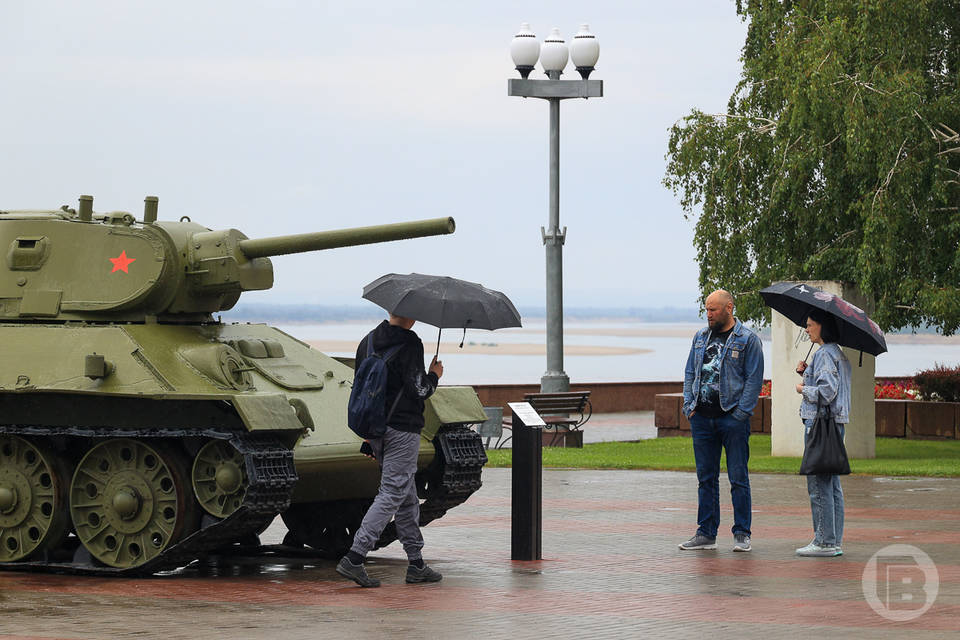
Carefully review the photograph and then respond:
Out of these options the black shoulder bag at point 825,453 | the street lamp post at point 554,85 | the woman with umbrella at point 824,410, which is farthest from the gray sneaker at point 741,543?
the street lamp post at point 554,85

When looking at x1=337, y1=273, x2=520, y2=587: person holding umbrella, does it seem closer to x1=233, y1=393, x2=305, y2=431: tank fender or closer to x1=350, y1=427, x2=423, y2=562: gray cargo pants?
x1=350, y1=427, x2=423, y2=562: gray cargo pants

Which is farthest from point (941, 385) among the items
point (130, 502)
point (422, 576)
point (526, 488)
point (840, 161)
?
point (130, 502)

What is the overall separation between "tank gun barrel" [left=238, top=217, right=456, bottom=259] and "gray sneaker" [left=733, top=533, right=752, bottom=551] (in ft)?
11.4

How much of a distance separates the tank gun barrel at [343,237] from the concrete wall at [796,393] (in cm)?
1087

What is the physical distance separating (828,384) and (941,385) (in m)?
16.8

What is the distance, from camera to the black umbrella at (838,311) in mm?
13211

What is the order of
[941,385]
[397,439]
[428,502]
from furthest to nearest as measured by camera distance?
[941,385] → [428,502] → [397,439]

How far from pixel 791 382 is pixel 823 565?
439 inches

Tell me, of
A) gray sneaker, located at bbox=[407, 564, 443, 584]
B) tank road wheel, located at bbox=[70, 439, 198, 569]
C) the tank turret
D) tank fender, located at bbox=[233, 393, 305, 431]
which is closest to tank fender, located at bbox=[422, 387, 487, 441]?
the tank turret

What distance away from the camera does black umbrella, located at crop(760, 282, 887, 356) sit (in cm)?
1321

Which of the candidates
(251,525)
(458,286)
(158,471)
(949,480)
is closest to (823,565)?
(458,286)

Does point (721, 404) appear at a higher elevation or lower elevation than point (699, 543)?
higher

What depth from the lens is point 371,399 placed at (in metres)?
11.8

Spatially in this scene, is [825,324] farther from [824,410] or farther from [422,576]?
[422,576]
